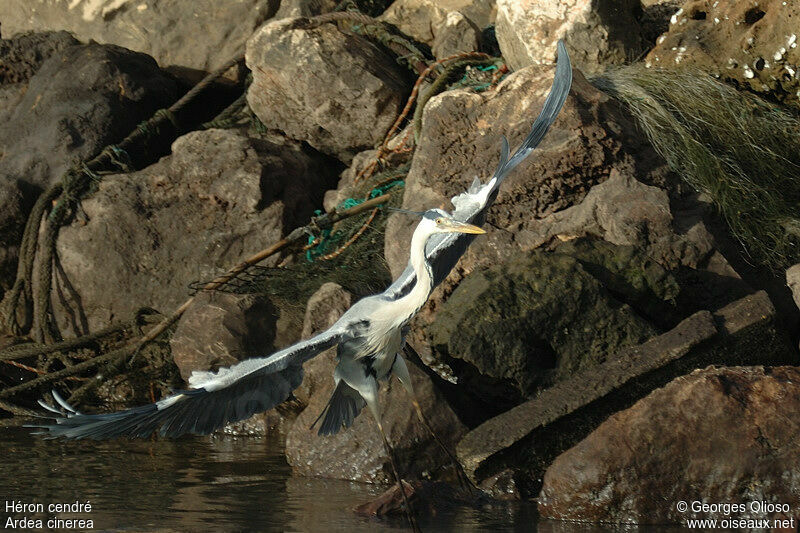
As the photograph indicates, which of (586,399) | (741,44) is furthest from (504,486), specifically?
(741,44)

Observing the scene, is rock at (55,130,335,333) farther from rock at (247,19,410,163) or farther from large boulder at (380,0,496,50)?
large boulder at (380,0,496,50)

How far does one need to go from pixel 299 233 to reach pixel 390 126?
1.23 m

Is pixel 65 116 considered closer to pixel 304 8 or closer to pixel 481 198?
pixel 304 8

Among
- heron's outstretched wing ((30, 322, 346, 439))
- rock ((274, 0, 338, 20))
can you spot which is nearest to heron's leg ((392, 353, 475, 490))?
→ heron's outstretched wing ((30, 322, 346, 439))

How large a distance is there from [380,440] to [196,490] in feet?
2.95

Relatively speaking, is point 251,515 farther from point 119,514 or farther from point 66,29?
point 66,29

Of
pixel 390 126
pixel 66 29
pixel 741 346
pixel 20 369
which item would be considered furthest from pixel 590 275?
pixel 66 29

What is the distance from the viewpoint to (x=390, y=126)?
776 cm

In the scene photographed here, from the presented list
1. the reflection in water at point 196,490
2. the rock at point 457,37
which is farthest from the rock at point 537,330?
the rock at point 457,37

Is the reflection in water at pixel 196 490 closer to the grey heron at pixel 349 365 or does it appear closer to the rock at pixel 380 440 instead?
the rock at pixel 380 440

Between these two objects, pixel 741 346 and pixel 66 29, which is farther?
pixel 66 29

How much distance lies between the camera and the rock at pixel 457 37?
7.80 m

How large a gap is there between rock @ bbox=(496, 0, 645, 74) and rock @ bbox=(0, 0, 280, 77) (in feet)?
9.18

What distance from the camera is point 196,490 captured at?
486 cm
